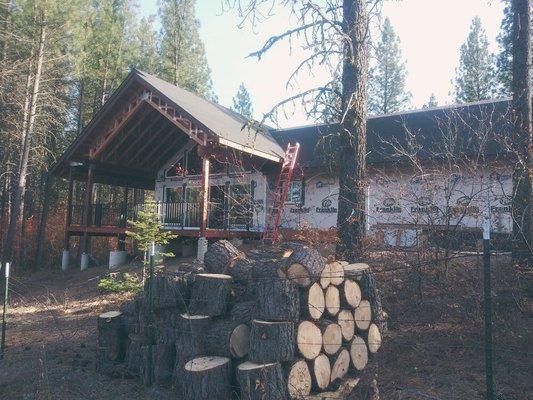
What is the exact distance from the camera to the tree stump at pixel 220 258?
21.6ft

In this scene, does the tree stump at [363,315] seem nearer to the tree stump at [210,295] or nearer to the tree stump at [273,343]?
the tree stump at [273,343]

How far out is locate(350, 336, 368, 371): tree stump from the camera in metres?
6.03

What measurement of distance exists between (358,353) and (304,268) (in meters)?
1.51

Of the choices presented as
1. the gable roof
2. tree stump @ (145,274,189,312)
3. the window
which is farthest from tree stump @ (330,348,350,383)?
the window

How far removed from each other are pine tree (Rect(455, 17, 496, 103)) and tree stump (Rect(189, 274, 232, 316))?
31.8 m

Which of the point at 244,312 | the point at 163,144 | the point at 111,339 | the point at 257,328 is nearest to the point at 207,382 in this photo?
the point at 257,328

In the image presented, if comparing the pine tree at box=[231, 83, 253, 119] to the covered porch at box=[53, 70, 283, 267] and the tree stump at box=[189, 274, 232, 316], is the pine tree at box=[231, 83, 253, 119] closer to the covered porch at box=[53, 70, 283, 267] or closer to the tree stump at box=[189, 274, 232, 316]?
the covered porch at box=[53, 70, 283, 267]

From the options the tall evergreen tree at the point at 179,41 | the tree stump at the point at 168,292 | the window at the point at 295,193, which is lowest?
the tree stump at the point at 168,292

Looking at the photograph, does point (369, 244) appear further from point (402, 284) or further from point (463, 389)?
point (463, 389)

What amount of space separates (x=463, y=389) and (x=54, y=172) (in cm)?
1958

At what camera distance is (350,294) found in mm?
6145

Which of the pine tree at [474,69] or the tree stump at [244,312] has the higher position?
the pine tree at [474,69]

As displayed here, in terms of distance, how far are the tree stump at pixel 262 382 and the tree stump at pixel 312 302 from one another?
75 cm

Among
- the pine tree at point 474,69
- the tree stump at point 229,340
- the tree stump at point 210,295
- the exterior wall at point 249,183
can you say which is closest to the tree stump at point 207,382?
the tree stump at point 229,340
